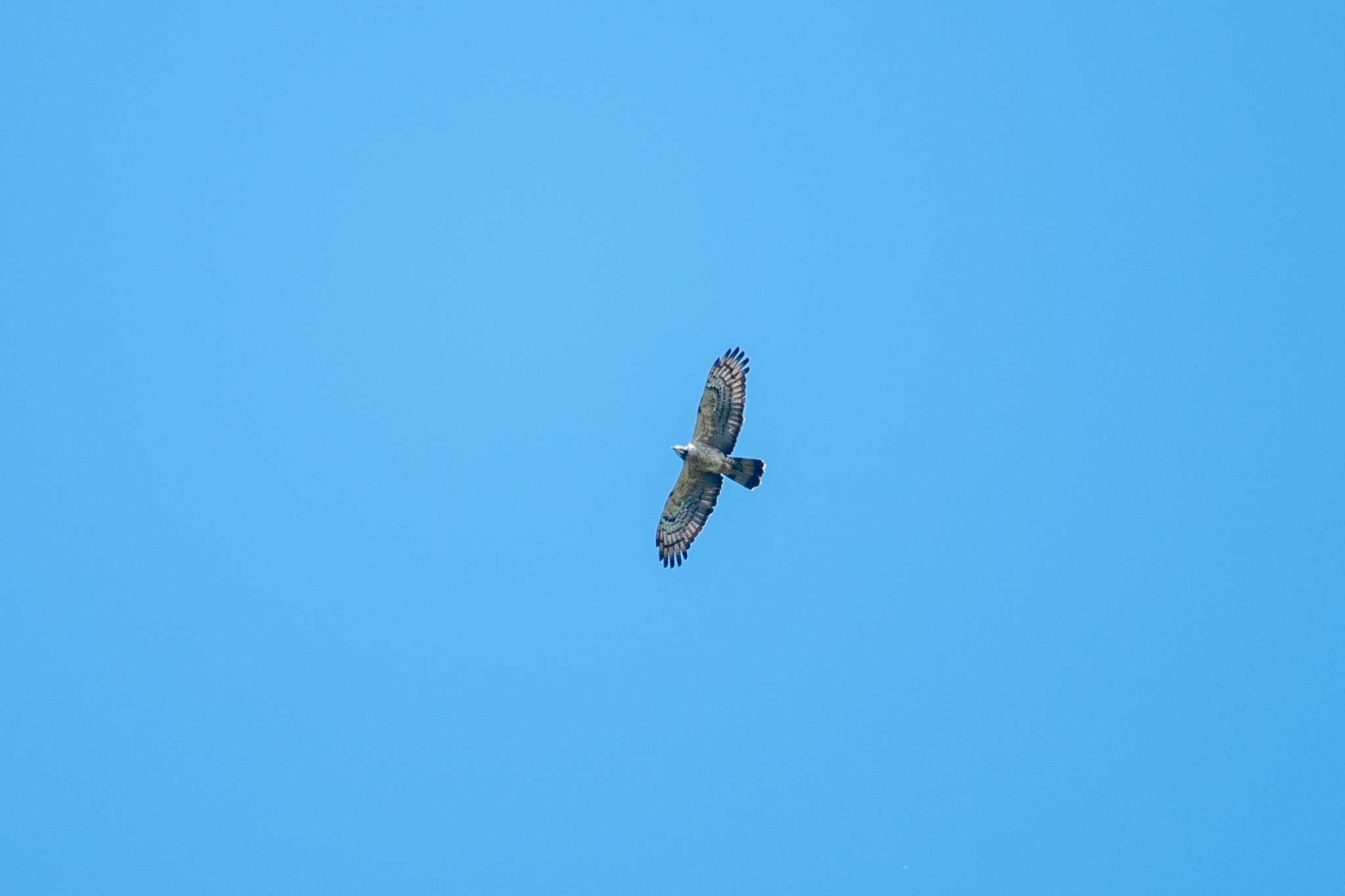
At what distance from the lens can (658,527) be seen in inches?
1329

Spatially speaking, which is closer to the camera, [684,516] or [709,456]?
[709,456]

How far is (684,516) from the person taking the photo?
3366 centimetres

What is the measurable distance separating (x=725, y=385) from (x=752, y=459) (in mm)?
1166

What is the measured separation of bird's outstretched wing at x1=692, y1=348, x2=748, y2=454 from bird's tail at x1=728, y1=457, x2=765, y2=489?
0.91 feet

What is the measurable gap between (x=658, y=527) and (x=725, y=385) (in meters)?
2.75

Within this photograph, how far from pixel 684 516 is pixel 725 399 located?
2.28 meters

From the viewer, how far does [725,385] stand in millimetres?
32344

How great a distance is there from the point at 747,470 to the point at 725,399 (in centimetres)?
109

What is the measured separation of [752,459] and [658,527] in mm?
2152

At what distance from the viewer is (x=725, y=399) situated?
106ft

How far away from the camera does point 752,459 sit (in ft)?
107

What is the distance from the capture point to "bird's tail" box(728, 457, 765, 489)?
106ft

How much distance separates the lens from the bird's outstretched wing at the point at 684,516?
33281 millimetres

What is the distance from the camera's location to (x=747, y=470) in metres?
32.4
